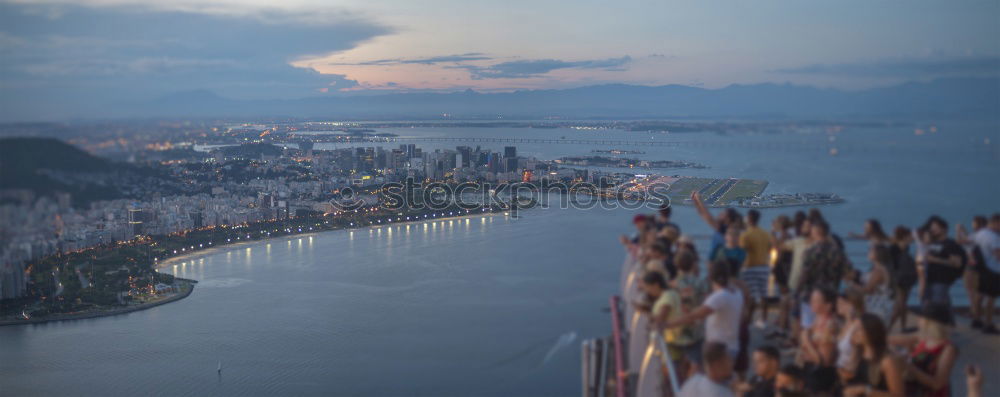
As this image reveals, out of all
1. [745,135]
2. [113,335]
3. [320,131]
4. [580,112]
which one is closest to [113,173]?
[113,335]

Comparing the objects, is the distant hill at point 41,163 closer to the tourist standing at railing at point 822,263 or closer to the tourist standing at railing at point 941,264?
the tourist standing at railing at point 822,263

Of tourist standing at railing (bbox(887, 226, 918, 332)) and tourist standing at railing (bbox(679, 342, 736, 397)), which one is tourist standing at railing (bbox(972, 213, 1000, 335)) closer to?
tourist standing at railing (bbox(887, 226, 918, 332))

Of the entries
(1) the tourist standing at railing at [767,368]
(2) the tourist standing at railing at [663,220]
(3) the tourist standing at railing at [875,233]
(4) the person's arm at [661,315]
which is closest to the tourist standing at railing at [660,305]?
(4) the person's arm at [661,315]

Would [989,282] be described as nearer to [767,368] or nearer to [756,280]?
[756,280]

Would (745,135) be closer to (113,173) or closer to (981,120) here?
(981,120)

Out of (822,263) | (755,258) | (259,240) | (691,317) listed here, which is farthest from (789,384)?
(259,240)

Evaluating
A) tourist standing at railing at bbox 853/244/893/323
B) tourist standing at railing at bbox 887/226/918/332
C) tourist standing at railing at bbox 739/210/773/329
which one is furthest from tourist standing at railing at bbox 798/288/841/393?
tourist standing at railing at bbox 887/226/918/332
